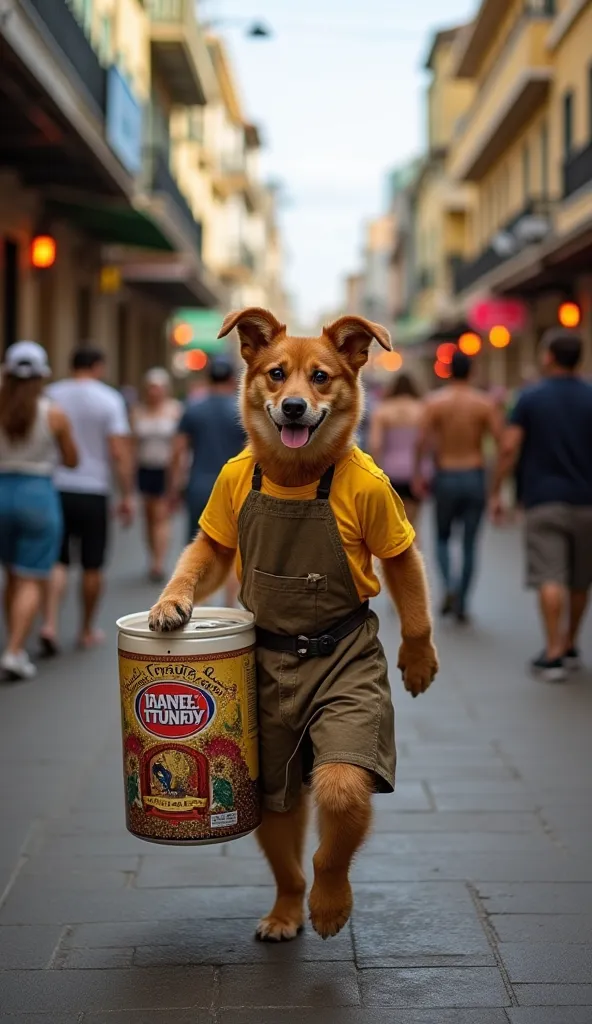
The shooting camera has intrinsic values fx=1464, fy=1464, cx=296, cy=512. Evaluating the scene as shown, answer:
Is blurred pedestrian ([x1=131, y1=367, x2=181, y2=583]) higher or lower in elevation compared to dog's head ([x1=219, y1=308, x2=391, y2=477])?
lower

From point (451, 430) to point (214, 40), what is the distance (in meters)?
42.9

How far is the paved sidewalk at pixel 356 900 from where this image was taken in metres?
3.89

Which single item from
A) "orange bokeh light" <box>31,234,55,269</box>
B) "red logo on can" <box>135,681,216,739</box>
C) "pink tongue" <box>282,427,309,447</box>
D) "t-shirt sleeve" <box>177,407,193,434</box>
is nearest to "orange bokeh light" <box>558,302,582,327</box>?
"orange bokeh light" <box>31,234,55,269</box>

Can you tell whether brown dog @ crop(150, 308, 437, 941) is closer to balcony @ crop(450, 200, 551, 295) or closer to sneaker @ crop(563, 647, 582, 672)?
sneaker @ crop(563, 647, 582, 672)

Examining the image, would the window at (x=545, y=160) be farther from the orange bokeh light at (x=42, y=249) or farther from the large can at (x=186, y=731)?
the large can at (x=186, y=731)

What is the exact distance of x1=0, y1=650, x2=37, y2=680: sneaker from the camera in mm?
8578

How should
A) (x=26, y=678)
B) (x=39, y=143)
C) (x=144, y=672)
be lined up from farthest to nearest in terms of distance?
1. (x=39, y=143)
2. (x=26, y=678)
3. (x=144, y=672)

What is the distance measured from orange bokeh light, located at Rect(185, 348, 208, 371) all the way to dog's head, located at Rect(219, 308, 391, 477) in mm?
41302

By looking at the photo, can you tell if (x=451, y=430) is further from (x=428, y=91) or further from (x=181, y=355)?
(x=428, y=91)

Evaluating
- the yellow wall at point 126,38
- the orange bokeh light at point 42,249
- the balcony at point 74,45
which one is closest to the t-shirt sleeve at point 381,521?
the balcony at point 74,45

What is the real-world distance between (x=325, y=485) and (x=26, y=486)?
4.87m

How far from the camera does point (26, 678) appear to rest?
342 inches

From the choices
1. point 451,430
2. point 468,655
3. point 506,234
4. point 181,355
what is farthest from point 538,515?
point 181,355

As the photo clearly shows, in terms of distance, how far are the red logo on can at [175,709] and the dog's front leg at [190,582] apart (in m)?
0.16
